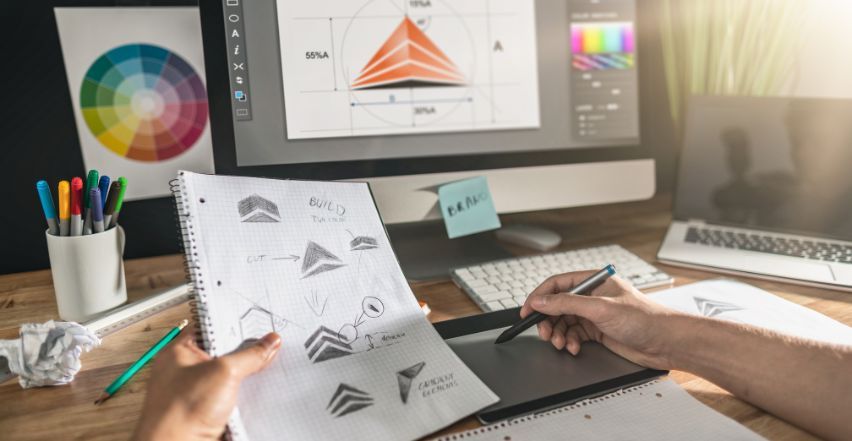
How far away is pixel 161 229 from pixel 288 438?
2.00ft

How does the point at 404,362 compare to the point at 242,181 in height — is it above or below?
below

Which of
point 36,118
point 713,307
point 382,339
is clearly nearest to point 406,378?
point 382,339

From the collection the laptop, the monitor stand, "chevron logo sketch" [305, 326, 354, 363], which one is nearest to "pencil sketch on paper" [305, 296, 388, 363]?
"chevron logo sketch" [305, 326, 354, 363]

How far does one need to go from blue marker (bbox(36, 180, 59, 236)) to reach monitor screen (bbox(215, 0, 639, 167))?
0.20m

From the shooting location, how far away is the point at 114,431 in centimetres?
49

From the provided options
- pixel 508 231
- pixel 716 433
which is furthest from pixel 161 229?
pixel 716 433

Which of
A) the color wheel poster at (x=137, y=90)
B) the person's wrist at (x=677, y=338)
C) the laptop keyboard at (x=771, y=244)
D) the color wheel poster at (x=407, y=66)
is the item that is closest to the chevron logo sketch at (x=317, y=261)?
the color wheel poster at (x=407, y=66)

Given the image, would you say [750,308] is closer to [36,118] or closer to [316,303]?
[316,303]

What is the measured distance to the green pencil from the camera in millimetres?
535

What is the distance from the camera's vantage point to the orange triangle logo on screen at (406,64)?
77 cm

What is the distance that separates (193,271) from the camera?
1.68 ft

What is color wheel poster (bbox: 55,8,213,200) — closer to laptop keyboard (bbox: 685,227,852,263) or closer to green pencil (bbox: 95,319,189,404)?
green pencil (bbox: 95,319,189,404)

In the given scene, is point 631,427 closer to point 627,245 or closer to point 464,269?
point 464,269

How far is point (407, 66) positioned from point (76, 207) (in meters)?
0.42
